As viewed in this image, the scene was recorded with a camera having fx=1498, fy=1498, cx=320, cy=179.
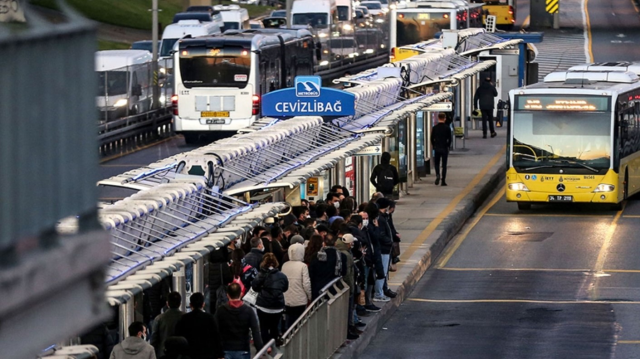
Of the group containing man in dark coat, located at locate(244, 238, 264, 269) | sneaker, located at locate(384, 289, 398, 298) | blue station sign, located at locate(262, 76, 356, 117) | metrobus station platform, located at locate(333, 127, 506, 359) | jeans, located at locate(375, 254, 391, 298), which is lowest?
metrobus station platform, located at locate(333, 127, 506, 359)

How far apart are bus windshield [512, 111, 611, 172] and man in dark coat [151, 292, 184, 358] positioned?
17810 millimetres

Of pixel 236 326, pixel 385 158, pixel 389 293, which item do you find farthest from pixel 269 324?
pixel 385 158

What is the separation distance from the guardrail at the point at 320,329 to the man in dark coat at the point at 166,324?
74 cm

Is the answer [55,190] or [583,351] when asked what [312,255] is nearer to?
[583,351]

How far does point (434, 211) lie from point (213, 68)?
466 inches

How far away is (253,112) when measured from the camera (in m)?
38.3

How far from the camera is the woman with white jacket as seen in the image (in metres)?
14.9

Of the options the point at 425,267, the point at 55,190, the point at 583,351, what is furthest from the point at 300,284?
the point at 55,190

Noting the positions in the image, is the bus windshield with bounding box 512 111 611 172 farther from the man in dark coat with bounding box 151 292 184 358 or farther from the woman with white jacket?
the man in dark coat with bounding box 151 292 184 358

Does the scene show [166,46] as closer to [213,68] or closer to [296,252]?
[213,68]

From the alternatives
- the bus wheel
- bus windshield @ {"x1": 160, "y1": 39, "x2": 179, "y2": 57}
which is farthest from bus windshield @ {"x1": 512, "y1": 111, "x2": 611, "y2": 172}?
bus windshield @ {"x1": 160, "y1": 39, "x2": 179, "y2": 57}

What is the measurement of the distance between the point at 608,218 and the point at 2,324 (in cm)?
2490

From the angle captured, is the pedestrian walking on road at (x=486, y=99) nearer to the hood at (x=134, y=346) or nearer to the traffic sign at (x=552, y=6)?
the hood at (x=134, y=346)

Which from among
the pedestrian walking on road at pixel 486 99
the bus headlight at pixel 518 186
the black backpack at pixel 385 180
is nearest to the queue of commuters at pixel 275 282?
the black backpack at pixel 385 180
